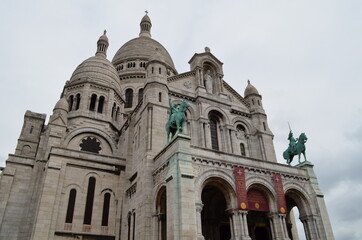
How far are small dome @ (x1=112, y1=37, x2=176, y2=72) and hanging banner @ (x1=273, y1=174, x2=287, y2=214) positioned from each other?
98.3 ft

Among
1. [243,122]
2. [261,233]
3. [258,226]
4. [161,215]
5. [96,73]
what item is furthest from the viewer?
[96,73]

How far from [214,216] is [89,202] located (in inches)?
416

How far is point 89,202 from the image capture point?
24609mm

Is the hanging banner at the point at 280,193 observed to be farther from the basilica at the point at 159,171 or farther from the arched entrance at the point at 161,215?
the arched entrance at the point at 161,215

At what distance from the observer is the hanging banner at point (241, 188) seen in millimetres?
18547

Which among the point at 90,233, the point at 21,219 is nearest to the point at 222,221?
the point at 90,233

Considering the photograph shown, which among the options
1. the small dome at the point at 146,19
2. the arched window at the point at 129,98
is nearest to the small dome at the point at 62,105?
the arched window at the point at 129,98

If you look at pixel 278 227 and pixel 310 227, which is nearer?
pixel 278 227

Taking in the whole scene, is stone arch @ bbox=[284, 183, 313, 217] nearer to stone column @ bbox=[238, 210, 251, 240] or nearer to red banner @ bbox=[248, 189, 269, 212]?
red banner @ bbox=[248, 189, 269, 212]

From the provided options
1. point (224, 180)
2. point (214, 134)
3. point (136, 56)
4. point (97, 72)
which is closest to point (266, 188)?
point (224, 180)

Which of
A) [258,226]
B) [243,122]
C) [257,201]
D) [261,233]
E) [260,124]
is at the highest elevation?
[243,122]

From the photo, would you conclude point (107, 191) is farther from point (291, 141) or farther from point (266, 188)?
point (291, 141)

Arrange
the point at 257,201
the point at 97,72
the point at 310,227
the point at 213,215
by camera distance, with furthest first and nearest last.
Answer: the point at 97,72 < the point at 213,215 < the point at 310,227 < the point at 257,201

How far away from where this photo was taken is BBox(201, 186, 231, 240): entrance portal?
21.8 meters
